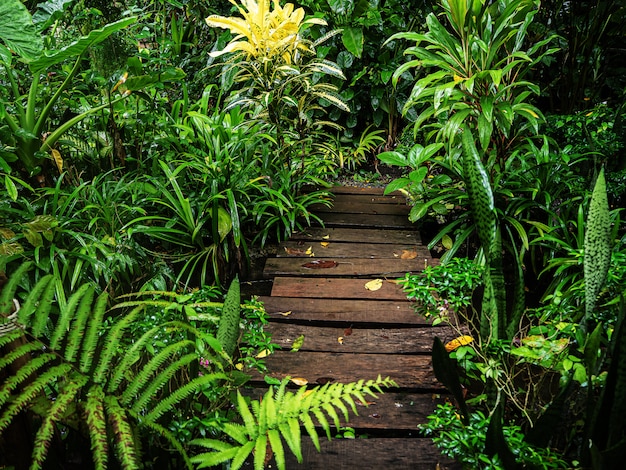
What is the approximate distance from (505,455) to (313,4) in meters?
4.17

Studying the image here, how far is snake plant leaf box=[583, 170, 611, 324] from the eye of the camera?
1330 mm

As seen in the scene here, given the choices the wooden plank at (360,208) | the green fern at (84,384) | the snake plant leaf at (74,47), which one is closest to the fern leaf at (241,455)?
the green fern at (84,384)

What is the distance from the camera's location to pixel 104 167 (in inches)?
129

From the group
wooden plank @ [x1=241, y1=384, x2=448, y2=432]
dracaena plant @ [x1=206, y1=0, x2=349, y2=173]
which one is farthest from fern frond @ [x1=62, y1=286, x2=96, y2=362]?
dracaena plant @ [x1=206, y1=0, x2=349, y2=173]

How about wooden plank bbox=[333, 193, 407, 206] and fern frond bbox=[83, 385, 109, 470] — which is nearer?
fern frond bbox=[83, 385, 109, 470]

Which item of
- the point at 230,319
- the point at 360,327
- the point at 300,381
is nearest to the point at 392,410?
the point at 300,381

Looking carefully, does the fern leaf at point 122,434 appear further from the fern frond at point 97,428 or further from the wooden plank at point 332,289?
the wooden plank at point 332,289

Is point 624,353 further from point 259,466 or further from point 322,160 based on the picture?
point 322,160

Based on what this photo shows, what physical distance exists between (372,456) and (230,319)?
22.9 inches

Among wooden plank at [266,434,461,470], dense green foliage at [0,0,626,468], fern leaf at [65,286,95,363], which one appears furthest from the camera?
wooden plank at [266,434,461,470]

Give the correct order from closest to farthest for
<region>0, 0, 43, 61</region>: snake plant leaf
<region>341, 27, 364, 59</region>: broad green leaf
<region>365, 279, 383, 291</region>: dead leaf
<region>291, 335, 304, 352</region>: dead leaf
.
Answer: <region>291, 335, 304, 352</region>: dead leaf, <region>0, 0, 43, 61</region>: snake plant leaf, <region>365, 279, 383, 291</region>: dead leaf, <region>341, 27, 364, 59</region>: broad green leaf

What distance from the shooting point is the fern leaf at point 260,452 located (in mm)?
964

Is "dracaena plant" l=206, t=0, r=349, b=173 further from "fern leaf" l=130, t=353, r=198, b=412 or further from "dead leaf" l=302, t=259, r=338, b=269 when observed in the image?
"fern leaf" l=130, t=353, r=198, b=412

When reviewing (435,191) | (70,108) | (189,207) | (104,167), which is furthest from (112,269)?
(435,191)
